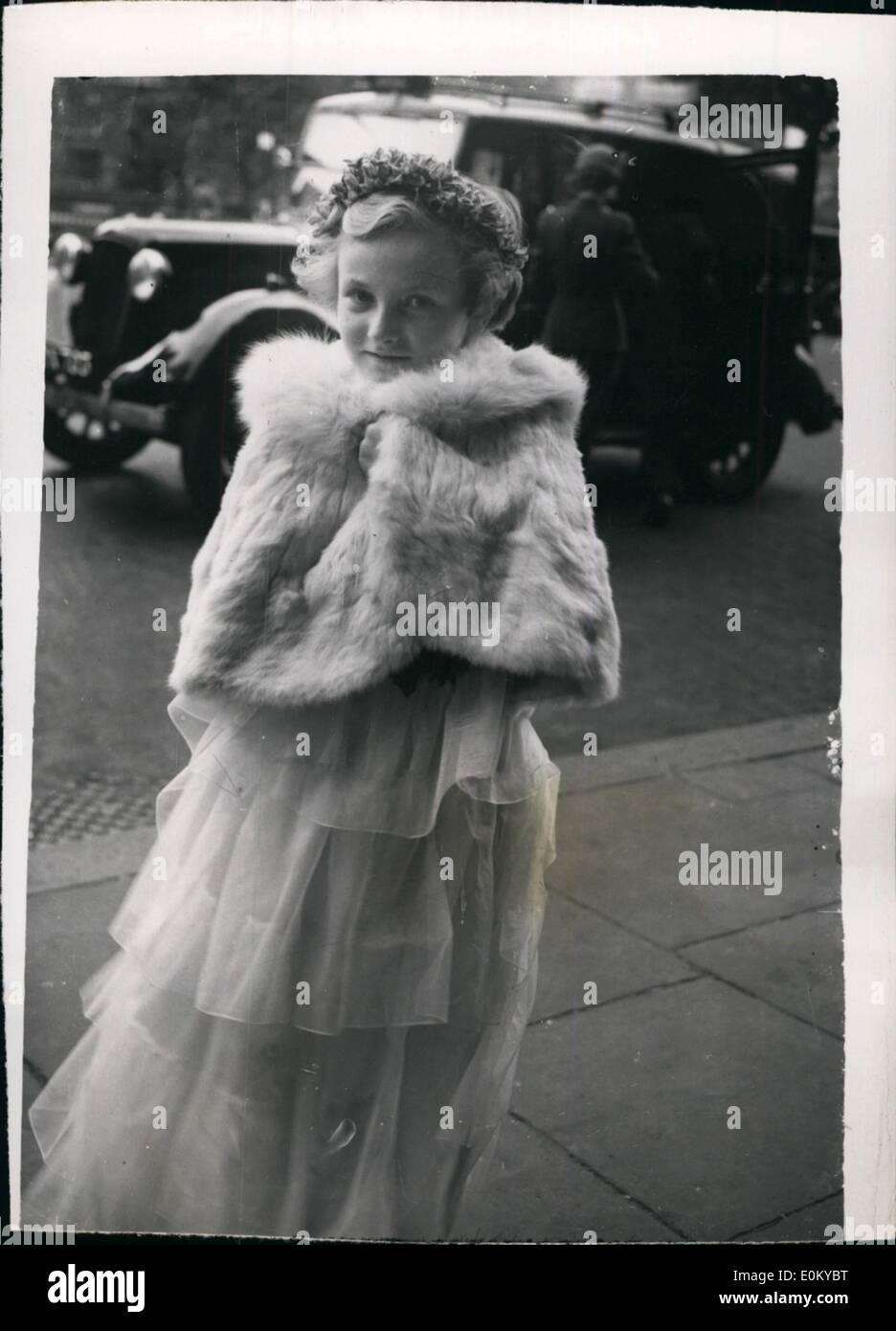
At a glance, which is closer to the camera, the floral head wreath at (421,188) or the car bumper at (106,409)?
the floral head wreath at (421,188)

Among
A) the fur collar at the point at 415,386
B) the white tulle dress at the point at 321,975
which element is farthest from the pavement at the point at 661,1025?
the fur collar at the point at 415,386

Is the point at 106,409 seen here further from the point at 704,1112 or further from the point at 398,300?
the point at 704,1112

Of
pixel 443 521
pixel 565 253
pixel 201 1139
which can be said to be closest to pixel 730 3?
pixel 565 253

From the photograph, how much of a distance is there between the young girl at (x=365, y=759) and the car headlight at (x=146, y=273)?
0.32 meters

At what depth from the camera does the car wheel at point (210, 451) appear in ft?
11.7

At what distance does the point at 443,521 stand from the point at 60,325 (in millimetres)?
1052

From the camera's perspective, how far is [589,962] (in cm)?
383

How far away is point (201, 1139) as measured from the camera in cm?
359

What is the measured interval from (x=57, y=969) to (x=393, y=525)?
1.27 meters

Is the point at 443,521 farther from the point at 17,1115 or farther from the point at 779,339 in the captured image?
the point at 17,1115

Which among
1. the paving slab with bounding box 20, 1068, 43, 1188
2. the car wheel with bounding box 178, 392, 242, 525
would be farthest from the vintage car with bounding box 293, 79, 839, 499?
the paving slab with bounding box 20, 1068, 43, 1188

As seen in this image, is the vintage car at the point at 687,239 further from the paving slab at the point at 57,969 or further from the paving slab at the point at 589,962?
the paving slab at the point at 57,969

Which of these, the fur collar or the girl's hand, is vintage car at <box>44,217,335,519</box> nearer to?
the fur collar

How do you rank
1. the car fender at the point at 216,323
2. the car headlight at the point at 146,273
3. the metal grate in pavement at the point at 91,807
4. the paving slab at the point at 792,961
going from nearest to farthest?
the car fender at the point at 216,323, the car headlight at the point at 146,273, the paving slab at the point at 792,961, the metal grate in pavement at the point at 91,807
